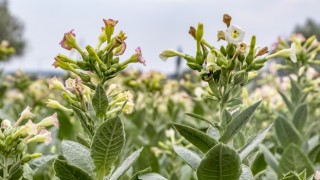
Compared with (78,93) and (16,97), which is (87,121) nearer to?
(78,93)

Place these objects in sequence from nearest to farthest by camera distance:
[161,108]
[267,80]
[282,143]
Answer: [282,143] < [161,108] < [267,80]

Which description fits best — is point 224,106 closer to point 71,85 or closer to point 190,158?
point 190,158

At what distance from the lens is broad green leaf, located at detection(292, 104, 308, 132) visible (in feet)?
12.0

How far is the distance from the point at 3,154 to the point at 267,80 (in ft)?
17.0

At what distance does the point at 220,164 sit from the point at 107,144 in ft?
1.20

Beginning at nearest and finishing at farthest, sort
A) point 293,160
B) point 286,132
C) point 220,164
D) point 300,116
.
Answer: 1. point 220,164
2. point 293,160
3. point 286,132
4. point 300,116

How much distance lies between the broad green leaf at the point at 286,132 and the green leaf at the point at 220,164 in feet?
5.95

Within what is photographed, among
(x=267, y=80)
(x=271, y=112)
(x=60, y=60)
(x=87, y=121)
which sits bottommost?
(x=267, y=80)

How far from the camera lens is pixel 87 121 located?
6.49 ft

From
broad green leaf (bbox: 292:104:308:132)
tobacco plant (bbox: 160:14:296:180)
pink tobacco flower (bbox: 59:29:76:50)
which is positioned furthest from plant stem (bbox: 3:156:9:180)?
broad green leaf (bbox: 292:104:308:132)

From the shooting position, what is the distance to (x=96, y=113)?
6.37 feet

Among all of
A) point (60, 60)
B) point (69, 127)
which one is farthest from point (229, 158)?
point (69, 127)

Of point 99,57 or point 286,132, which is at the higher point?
point 99,57

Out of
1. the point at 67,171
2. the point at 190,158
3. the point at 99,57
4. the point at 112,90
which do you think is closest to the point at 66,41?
the point at 99,57
